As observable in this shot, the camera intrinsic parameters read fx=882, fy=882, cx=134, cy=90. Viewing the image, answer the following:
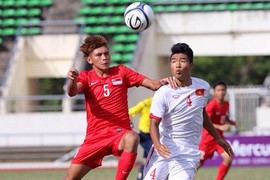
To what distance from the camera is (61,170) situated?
21438mm

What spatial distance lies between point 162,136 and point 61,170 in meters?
12.6

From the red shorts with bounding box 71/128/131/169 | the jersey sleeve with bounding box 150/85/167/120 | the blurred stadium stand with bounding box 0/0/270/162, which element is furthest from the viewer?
the blurred stadium stand with bounding box 0/0/270/162

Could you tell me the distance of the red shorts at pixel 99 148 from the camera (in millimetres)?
9899

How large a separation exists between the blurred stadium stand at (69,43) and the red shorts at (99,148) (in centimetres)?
1410

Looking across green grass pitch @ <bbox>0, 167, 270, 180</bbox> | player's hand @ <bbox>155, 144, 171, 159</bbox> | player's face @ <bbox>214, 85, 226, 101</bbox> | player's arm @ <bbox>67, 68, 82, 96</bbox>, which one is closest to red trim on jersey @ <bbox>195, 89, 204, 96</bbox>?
player's hand @ <bbox>155, 144, 171, 159</bbox>

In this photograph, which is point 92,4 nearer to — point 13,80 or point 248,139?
point 13,80

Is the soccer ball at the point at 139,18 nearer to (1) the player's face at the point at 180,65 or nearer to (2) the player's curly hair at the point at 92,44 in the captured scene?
(2) the player's curly hair at the point at 92,44

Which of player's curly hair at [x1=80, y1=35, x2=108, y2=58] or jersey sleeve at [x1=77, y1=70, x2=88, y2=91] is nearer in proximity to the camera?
jersey sleeve at [x1=77, y1=70, x2=88, y2=91]

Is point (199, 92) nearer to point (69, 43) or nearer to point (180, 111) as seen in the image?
point (180, 111)

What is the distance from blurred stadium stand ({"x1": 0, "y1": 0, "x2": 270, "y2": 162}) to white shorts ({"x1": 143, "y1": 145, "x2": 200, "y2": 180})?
595 inches

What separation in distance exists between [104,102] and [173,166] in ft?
4.63

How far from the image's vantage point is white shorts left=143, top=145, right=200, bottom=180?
8.92 meters

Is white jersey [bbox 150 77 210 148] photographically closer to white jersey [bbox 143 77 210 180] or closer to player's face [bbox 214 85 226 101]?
white jersey [bbox 143 77 210 180]

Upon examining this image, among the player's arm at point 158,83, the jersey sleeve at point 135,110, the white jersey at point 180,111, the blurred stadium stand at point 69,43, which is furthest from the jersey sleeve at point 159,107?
the blurred stadium stand at point 69,43
